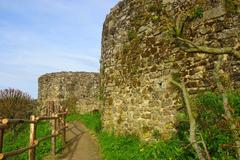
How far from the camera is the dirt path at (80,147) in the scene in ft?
31.4

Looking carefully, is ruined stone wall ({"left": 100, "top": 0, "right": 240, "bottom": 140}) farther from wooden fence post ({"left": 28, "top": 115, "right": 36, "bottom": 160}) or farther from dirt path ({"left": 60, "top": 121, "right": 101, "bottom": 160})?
wooden fence post ({"left": 28, "top": 115, "right": 36, "bottom": 160})

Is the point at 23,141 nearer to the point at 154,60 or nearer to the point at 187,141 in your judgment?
the point at 154,60

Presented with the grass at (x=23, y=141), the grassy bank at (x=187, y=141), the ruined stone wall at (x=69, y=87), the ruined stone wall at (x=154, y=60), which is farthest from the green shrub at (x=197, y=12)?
the ruined stone wall at (x=69, y=87)

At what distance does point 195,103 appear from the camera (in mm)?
6699

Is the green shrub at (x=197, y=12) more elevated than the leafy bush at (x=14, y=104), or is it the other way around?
the green shrub at (x=197, y=12)

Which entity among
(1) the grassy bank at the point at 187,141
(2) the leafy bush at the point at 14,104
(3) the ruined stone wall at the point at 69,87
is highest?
(3) the ruined stone wall at the point at 69,87

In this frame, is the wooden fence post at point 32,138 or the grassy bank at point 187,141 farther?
the wooden fence post at point 32,138

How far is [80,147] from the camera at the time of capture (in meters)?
11.0

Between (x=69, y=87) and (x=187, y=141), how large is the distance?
19.3 metres

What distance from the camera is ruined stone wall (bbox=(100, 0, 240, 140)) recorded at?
24.3 feet

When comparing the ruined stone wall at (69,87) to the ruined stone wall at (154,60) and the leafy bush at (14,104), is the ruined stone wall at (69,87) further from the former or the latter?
the ruined stone wall at (154,60)

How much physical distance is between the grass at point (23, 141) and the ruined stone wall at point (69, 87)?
6.90 meters

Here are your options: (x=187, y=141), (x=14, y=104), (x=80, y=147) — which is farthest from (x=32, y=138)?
(x=14, y=104)

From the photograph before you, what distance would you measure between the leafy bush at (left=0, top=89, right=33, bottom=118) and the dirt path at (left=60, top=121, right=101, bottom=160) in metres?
5.19
